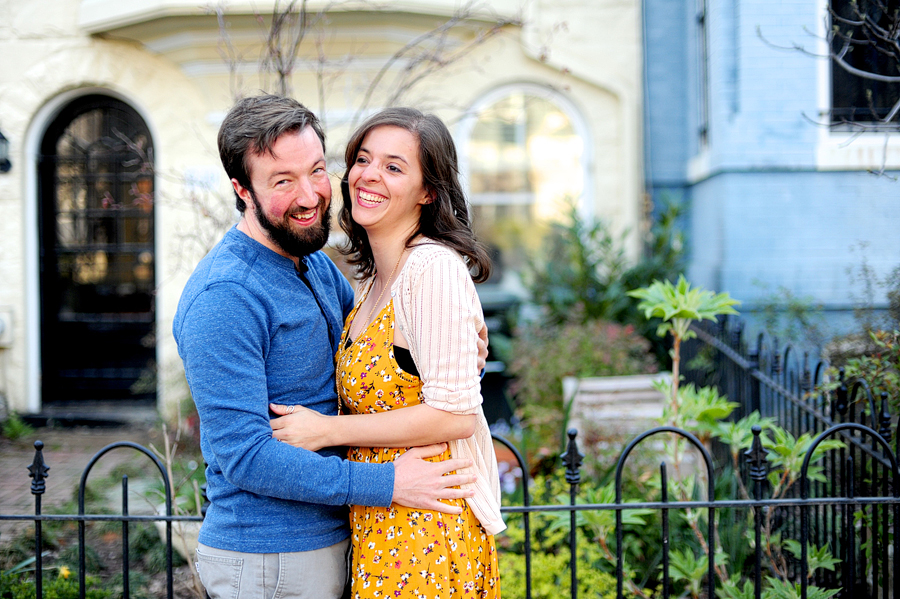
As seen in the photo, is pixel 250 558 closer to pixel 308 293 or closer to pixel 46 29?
pixel 308 293

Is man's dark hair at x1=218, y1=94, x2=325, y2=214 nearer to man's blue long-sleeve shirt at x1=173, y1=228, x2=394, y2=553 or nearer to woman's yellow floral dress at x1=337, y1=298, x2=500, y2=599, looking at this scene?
man's blue long-sleeve shirt at x1=173, y1=228, x2=394, y2=553

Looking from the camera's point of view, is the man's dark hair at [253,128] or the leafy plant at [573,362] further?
the leafy plant at [573,362]

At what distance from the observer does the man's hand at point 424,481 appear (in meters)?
1.76

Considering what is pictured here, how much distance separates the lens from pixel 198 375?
1.62 metres

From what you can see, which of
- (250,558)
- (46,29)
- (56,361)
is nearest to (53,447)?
(56,361)

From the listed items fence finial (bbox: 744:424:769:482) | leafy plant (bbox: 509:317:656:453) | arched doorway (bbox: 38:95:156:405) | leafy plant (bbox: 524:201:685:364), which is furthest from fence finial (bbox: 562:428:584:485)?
arched doorway (bbox: 38:95:156:405)

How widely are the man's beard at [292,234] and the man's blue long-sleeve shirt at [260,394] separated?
42 millimetres

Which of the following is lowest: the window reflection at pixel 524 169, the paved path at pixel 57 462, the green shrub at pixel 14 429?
the paved path at pixel 57 462

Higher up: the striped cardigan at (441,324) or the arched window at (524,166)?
the arched window at (524,166)

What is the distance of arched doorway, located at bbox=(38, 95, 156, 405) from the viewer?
7.37m

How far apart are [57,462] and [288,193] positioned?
5.40m

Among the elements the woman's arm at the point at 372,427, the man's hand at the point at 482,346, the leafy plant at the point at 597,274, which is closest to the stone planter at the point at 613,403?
the leafy plant at the point at 597,274

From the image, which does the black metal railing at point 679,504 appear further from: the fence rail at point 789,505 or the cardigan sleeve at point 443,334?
the cardigan sleeve at point 443,334

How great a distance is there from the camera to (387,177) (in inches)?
75.6
